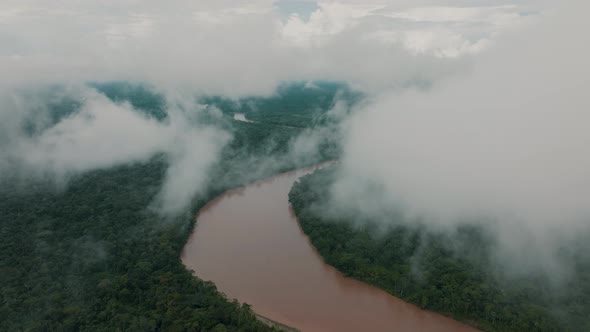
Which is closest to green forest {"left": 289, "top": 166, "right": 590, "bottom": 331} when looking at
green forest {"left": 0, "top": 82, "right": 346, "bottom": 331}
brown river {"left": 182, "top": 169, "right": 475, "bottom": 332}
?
brown river {"left": 182, "top": 169, "right": 475, "bottom": 332}

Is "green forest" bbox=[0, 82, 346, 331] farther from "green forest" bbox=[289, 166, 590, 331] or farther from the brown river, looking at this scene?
"green forest" bbox=[289, 166, 590, 331]

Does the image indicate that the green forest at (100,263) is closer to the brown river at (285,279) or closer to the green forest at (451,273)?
the brown river at (285,279)

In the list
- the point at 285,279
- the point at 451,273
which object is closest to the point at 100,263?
the point at 285,279

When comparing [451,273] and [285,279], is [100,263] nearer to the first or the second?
[285,279]

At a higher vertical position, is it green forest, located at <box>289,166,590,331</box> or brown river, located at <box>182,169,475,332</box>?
green forest, located at <box>289,166,590,331</box>

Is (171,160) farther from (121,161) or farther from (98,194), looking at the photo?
(98,194)

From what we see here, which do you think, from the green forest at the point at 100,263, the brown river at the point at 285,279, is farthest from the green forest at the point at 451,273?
the green forest at the point at 100,263
